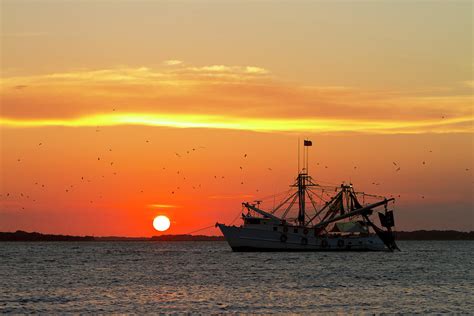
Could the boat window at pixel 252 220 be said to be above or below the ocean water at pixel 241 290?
above

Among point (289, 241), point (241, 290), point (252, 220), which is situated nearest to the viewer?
point (241, 290)

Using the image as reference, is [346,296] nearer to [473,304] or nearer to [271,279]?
[473,304]

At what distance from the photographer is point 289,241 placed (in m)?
150

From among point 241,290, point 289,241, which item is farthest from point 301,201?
point 241,290

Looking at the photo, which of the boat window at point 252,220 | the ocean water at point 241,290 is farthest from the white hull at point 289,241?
the ocean water at point 241,290

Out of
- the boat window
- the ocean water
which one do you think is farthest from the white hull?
the ocean water

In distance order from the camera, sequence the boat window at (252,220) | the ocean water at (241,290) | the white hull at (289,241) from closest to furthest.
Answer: the ocean water at (241,290), the boat window at (252,220), the white hull at (289,241)

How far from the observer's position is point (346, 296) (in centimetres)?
6794

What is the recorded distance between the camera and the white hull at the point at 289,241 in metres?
146

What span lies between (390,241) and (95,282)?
279 ft

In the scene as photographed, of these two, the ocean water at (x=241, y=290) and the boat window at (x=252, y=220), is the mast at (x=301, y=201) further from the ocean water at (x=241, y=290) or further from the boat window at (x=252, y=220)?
the ocean water at (x=241, y=290)

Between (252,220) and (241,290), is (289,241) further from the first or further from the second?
(241,290)

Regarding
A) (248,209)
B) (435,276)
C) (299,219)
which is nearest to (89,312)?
(435,276)

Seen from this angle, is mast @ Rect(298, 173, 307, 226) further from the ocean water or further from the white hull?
the ocean water
